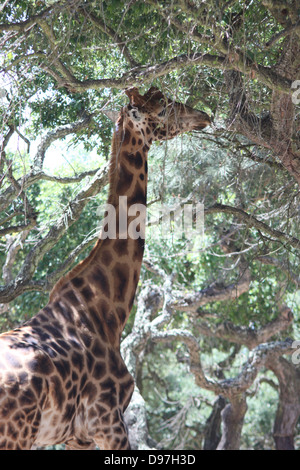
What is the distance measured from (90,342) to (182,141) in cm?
354

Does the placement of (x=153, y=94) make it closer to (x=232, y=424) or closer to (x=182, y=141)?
(x=182, y=141)

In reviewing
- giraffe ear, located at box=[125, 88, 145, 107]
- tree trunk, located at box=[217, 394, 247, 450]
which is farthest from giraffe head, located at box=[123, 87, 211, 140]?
tree trunk, located at box=[217, 394, 247, 450]

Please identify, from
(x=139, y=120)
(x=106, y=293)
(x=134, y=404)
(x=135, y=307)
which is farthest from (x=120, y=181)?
(x=135, y=307)

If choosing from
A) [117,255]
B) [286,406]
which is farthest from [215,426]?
[117,255]

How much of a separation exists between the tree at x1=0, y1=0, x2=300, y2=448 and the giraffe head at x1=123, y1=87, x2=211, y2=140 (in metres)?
0.16

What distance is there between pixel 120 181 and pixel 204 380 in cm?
656

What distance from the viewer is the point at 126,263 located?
4766mm

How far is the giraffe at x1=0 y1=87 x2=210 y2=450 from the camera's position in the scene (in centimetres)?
380

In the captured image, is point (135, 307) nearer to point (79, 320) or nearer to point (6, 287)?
point (6, 287)

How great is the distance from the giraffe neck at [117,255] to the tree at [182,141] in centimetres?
34

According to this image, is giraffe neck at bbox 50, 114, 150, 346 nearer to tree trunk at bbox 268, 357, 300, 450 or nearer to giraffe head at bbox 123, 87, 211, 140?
giraffe head at bbox 123, 87, 211, 140

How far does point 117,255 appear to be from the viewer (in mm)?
4746

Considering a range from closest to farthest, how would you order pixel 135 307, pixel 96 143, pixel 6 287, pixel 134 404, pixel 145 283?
pixel 6 287, pixel 96 143, pixel 134 404, pixel 145 283, pixel 135 307

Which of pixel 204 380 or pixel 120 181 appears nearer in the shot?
pixel 120 181
